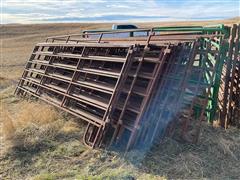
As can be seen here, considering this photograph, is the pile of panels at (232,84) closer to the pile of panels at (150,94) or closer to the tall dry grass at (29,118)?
the pile of panels at (150,94)

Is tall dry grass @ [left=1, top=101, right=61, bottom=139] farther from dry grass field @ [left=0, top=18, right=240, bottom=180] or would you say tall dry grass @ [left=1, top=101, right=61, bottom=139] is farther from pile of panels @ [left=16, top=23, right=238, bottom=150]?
pile of panels @ [left=16, top=23, right=238, bottom=150]

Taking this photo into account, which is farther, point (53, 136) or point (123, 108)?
point (53, 136)

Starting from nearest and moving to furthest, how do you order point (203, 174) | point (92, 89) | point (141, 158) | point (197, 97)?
point (203, 174)
point (141, 158)
point (197, 97)
point (92, 89)

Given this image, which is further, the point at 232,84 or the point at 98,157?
the point at 232,84

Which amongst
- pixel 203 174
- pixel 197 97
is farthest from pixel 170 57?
pixel 203 174

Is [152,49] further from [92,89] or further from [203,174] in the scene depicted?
[203,174]

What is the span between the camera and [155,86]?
5738 millimetres

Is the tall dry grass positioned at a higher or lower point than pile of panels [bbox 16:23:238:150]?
lower

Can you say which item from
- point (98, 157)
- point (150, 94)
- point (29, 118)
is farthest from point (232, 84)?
point (29, 118)

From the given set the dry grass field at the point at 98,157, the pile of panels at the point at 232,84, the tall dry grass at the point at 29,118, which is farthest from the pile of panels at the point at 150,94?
the tall dry grass at the point at 29,118

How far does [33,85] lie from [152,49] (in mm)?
4999

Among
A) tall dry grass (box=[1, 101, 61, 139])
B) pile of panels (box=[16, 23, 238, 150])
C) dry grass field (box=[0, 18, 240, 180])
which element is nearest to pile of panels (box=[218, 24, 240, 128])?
pile of panels (box=[16, 23, 238, 150])

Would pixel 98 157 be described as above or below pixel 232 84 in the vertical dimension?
below

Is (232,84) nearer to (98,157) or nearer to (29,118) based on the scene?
(98,157)
